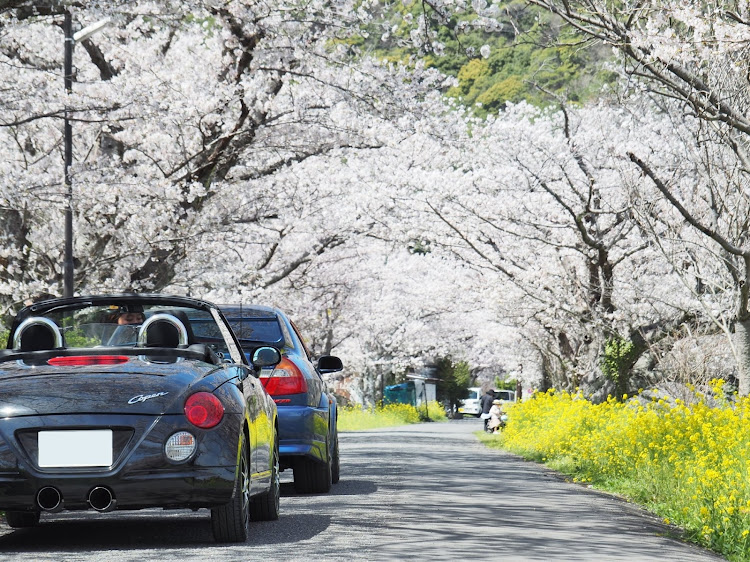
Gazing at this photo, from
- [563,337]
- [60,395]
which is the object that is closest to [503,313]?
[563,337]

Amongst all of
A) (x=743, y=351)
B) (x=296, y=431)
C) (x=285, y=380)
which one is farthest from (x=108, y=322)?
(x=743, y=351)

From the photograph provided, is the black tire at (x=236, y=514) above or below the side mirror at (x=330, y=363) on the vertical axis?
below

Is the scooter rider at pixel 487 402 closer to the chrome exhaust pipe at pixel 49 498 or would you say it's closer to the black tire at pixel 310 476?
the black tire at pixel 310 476

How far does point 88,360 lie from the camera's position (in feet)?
20.1

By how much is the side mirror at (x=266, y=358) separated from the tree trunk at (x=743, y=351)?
26.5ft

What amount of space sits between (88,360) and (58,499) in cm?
87

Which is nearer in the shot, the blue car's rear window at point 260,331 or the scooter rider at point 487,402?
the blue car's rear window at point 260,331

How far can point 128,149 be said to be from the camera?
21.2m

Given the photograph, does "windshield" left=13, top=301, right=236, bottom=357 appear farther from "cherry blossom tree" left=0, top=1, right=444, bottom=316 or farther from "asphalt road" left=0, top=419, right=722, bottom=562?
"cherry blossom tree" left=0, top=1, right=444, bottom=316

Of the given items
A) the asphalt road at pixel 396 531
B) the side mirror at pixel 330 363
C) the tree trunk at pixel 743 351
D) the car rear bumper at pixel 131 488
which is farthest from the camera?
the tree trunk at pixel 743 351

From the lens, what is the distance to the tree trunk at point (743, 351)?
13625mm

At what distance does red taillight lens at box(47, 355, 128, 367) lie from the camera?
6094 millimetres

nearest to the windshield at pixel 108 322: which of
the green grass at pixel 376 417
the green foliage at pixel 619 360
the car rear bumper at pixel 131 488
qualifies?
the car rear bumper at pixel 131 488

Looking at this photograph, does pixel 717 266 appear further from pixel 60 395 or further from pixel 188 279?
pixel 188 279
